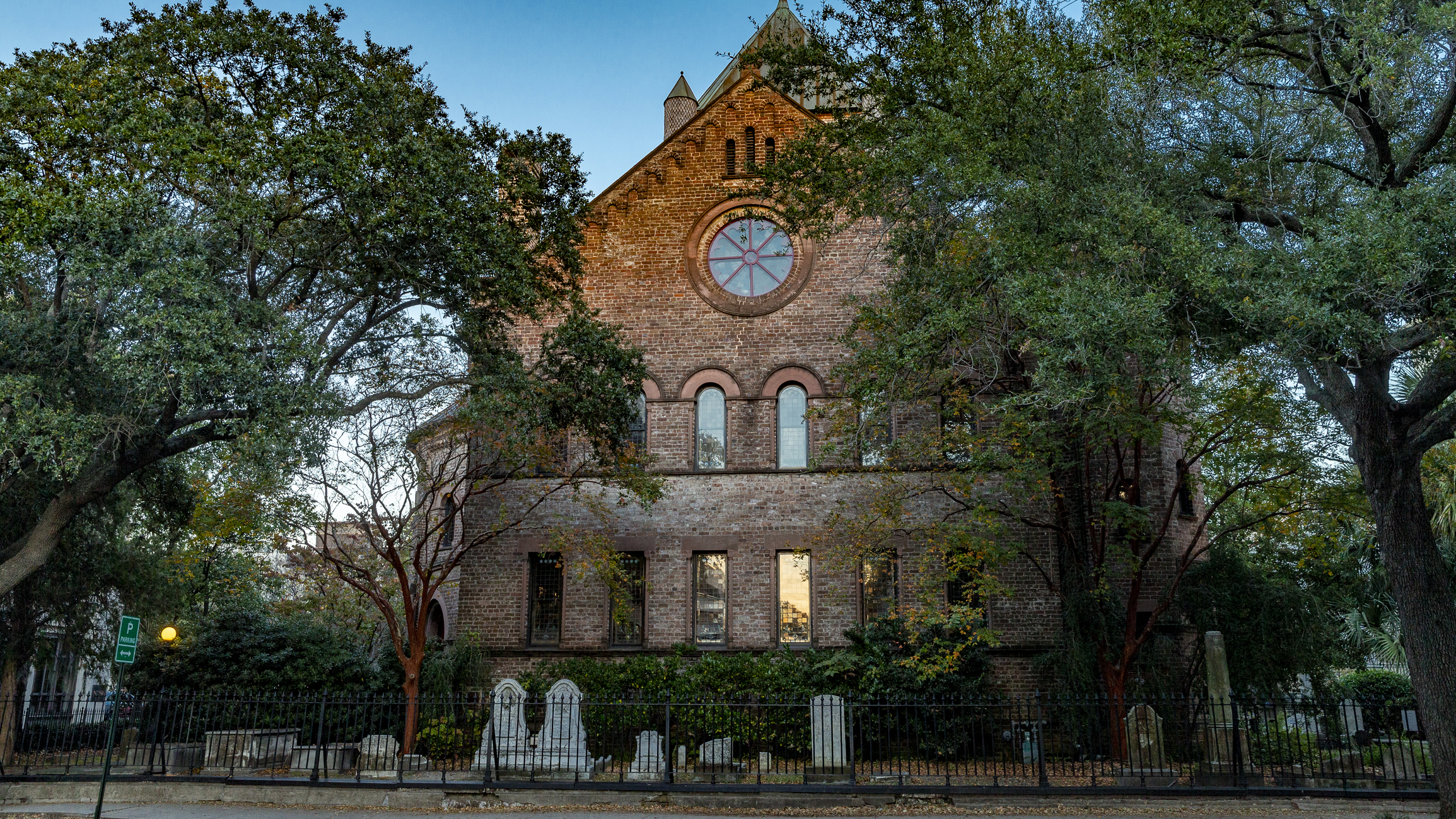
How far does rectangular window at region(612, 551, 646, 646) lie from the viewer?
67.6ft

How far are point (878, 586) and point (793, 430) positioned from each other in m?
3.84

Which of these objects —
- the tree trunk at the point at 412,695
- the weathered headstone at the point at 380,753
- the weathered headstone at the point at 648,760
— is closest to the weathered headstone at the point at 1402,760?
the weathered headstone at the point at 648,760

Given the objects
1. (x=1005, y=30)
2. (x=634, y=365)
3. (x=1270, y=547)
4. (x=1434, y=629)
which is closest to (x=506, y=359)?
(x=634, y=365)

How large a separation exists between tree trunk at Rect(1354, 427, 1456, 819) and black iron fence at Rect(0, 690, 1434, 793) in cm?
167

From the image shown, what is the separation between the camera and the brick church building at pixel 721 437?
20281 millimetres

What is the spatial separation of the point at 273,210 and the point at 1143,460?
17235 mm

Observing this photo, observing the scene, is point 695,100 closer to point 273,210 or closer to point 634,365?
point 634,365

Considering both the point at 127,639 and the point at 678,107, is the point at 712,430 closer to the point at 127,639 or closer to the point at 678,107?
the point at 127,639

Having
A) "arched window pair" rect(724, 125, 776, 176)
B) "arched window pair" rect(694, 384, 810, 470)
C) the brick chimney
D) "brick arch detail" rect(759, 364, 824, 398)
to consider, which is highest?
the brick chimney

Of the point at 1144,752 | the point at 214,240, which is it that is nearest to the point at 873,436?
the point at 1144,752

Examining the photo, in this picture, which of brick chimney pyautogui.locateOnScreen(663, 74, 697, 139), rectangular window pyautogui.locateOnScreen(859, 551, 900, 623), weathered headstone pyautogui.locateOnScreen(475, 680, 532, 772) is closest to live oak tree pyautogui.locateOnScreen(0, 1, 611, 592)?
weathered headstone pyautogui.locateOnScreen(475, 680, 532, 772)

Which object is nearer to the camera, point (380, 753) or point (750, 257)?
point (380, 753)

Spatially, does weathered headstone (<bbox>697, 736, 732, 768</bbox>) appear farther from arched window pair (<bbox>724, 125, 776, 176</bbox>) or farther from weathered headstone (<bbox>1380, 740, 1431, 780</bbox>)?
arched window pair (<bbox>724, 125, 776, 176</bbox>)

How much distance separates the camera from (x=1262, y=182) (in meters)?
12.6
